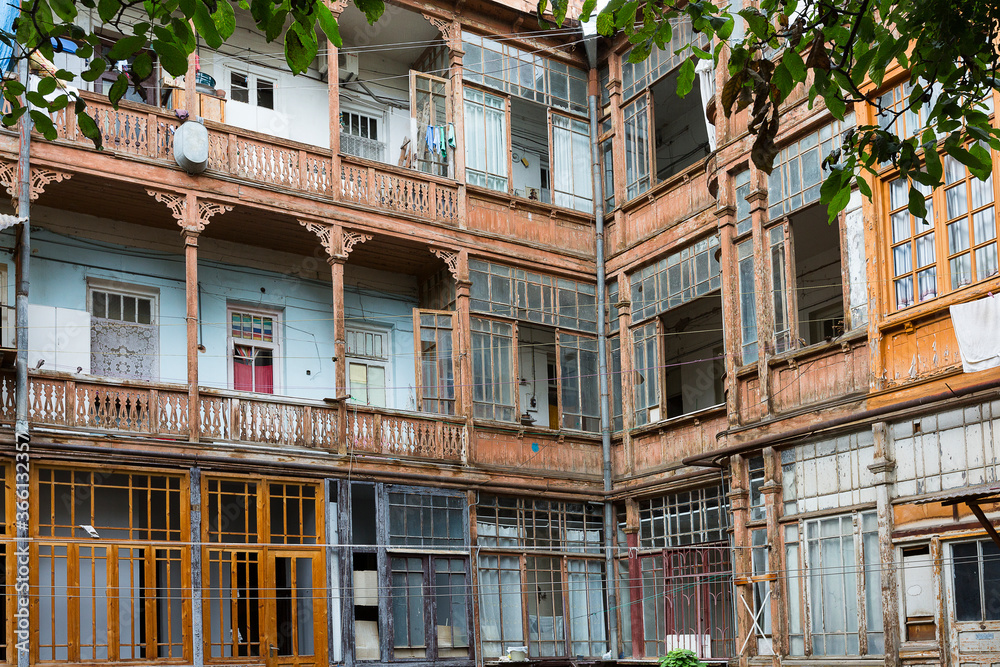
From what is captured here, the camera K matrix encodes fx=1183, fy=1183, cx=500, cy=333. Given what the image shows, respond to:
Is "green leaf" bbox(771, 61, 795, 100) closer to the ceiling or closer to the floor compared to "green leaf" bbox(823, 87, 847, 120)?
closer to the ceiling

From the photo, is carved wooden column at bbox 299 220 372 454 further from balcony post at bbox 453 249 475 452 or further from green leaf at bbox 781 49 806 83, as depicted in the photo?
green leaf at bbox 781 49 806 83

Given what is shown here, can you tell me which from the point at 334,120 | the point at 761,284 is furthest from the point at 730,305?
the point at 334,120

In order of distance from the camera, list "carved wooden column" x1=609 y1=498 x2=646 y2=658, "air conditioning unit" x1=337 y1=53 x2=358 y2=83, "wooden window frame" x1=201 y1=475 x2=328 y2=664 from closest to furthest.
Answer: "wooden window frame" x1=201 y1=475 x2=328 y2=664
"carved wooden column" x1=609 y1=498 x2=646 y2=658
"air conditioning unit" x1=337 y1=53 x2=358 y2=83

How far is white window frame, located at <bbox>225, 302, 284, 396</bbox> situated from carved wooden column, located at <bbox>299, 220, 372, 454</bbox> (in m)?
1.39

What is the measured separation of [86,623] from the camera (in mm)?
15586

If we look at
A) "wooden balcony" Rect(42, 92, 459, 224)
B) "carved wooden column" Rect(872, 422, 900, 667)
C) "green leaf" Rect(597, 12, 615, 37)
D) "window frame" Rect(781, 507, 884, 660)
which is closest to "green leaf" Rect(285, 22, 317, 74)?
"green leaf" Rect(597, 12, 615, 37)

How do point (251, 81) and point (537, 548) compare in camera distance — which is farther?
point (251, 81)

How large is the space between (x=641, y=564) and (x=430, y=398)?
4.47 m

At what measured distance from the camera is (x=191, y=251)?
56.7ft

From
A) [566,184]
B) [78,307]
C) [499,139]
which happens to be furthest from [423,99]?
[78,307]

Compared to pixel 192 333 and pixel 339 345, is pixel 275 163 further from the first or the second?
pixel 192 333

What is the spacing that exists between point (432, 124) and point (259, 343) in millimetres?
4775

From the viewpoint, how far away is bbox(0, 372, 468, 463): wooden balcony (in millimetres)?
15695

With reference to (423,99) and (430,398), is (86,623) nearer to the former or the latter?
(430,398)
